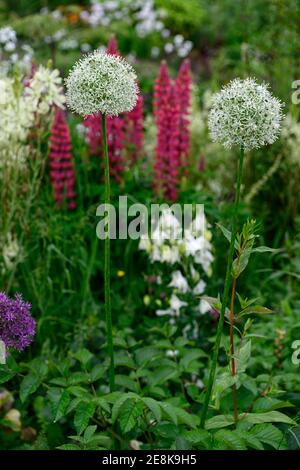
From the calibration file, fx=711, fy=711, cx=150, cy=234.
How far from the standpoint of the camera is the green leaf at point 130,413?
Result: 214 cm

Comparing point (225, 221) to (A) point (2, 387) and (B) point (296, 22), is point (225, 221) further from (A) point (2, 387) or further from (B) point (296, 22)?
(B) point (296, 22)

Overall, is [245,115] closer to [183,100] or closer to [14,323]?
[14,323]

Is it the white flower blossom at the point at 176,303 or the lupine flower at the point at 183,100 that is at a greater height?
the lupine flower at the point at 183,100

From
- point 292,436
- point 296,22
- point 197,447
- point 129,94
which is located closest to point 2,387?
point 197,447

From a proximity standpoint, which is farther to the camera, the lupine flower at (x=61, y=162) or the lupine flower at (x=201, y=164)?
the lupine flower at (x=201, y=164)

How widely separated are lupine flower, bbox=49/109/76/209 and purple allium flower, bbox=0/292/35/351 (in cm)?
196

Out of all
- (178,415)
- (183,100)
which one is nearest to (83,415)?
(178,415)

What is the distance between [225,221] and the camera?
3.95 m

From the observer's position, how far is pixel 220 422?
7.63ft
